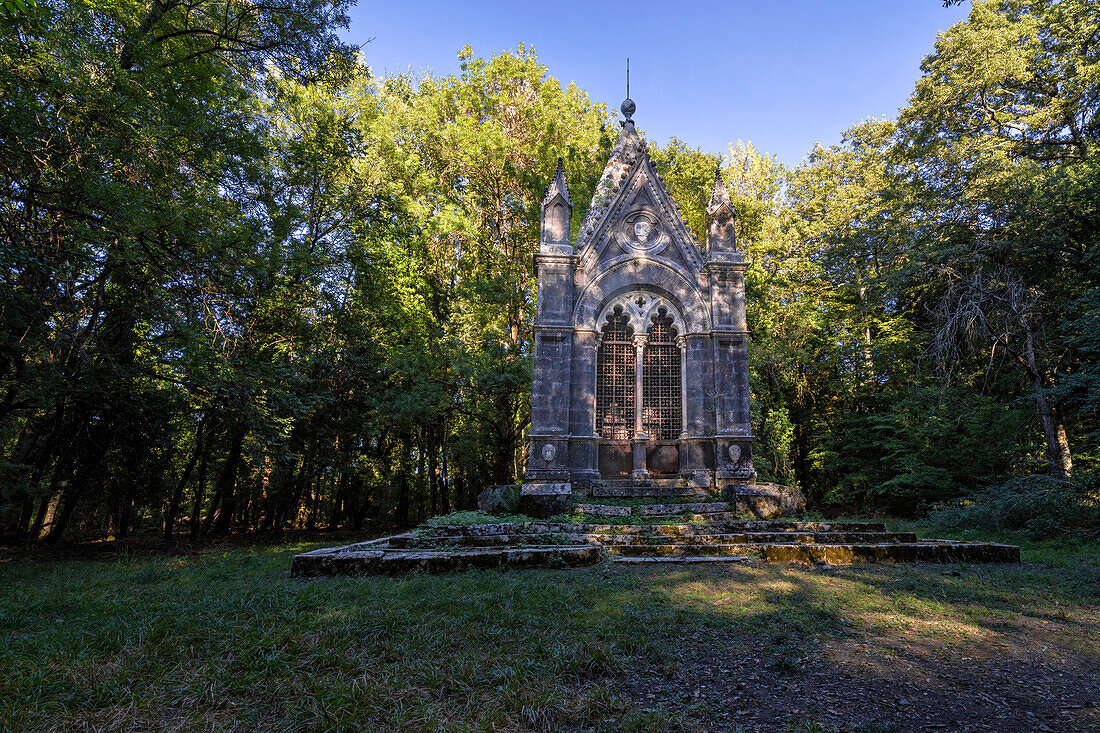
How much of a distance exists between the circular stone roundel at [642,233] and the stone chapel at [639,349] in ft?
0.10

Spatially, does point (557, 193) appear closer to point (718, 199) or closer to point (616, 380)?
point (718, 199)

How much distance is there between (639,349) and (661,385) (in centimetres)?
126

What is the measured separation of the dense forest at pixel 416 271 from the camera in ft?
30.2

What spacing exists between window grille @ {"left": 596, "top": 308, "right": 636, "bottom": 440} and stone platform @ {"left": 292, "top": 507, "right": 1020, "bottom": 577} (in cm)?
473

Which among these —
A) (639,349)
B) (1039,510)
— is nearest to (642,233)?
(639,349)

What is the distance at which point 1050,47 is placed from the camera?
1744 cm

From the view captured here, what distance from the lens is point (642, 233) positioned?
16.2 metres

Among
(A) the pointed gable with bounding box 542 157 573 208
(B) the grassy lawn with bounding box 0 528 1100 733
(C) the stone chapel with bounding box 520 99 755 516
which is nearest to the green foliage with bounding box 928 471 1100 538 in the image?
(C) the stone chapel with bounding box 520 99 755 516

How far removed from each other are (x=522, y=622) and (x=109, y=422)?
42.0 ft

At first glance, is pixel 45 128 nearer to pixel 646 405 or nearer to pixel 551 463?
pixel 551 463

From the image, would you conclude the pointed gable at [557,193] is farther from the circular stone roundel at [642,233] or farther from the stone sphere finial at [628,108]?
the stone sphere finial at [628,108]

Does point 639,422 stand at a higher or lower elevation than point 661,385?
lower

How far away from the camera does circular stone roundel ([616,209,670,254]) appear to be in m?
16.1

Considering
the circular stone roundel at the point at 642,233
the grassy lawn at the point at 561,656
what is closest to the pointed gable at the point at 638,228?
the circular stone roundel at the point at 642,233
